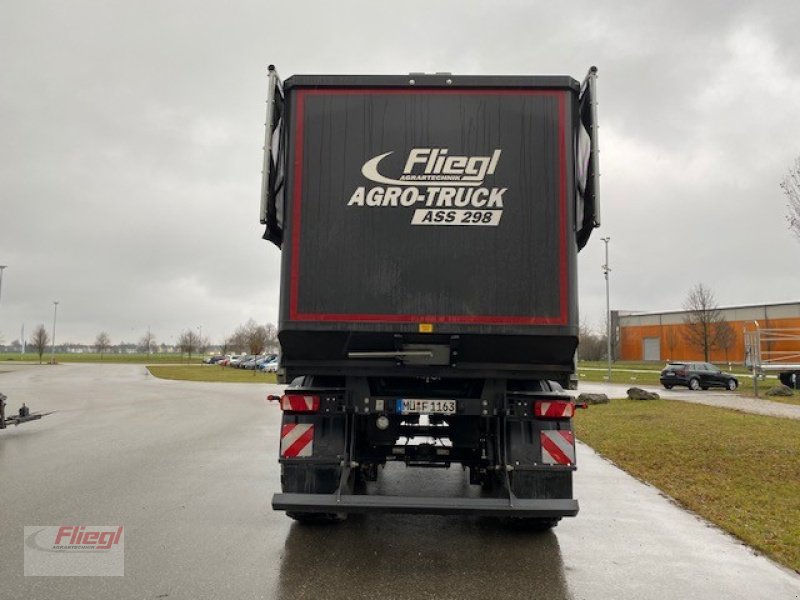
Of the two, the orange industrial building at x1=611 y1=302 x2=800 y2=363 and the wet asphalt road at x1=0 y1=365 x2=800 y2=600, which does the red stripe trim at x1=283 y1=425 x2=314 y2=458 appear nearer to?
the wet asphalt road at x1=0 y1=365 x2=800 y2=600

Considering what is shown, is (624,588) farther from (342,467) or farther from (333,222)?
(333,222)

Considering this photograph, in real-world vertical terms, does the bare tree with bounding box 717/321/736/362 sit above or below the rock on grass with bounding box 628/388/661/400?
above

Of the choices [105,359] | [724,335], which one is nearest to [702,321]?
[724,335]

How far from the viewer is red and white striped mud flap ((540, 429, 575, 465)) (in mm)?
4844

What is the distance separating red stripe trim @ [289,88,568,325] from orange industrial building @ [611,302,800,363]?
54718mm

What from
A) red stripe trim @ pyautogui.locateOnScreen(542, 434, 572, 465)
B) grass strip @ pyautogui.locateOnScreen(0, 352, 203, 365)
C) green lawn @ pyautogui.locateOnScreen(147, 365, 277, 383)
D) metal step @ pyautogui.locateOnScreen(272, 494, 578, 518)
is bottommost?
grass strip @ pyautogui.locateOnScreen(0, 352, 203, 365)

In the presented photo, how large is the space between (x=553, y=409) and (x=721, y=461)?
565 cm

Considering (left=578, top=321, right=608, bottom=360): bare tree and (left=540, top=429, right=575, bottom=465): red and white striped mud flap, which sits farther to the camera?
(left=578, top=321, right=608, bottom=360): bare tree

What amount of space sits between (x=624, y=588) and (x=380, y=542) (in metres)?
2.04

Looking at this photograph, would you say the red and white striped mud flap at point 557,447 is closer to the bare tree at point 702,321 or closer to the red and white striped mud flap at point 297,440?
the red and white striped mud flap at point 297,440

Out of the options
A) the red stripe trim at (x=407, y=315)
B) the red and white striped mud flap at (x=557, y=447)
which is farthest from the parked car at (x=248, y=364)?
the red and white striped mud flap at (x=557, y=447)

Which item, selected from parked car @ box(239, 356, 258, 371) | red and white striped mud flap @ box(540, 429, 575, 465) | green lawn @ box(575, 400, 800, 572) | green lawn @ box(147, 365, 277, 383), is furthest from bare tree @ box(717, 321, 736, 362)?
red and white striped mud flap @ box(540, 429, 575, 465)

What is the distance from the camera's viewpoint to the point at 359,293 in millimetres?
4633

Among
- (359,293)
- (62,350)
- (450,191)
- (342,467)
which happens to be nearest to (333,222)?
(359,293)
